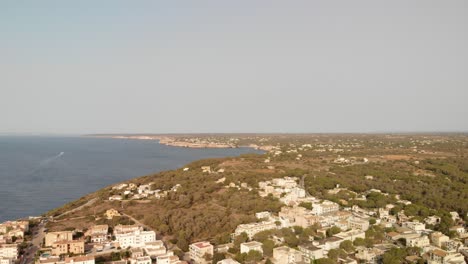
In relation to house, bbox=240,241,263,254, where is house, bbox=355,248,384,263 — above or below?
below

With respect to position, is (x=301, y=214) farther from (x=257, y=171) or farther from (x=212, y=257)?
(x=257, y=171)

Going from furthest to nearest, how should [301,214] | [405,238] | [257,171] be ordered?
[257,171] → [301,214] → [405,238]

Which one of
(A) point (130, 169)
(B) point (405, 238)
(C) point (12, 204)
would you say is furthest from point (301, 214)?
(A) point (130, 169)

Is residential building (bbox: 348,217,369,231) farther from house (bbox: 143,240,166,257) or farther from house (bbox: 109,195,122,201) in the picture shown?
house (bbox: 109,195,122,201)

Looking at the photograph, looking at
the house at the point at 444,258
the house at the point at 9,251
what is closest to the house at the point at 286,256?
the house at the point at 444,258

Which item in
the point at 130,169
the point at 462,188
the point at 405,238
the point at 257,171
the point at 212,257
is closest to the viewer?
the point at 212,257

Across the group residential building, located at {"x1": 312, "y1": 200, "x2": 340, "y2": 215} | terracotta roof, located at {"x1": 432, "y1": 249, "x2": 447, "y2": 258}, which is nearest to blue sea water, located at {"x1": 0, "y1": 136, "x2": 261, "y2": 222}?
residential building, located at {"x1": 312, "y1": 200, "x2": 340, "y2": 215}
